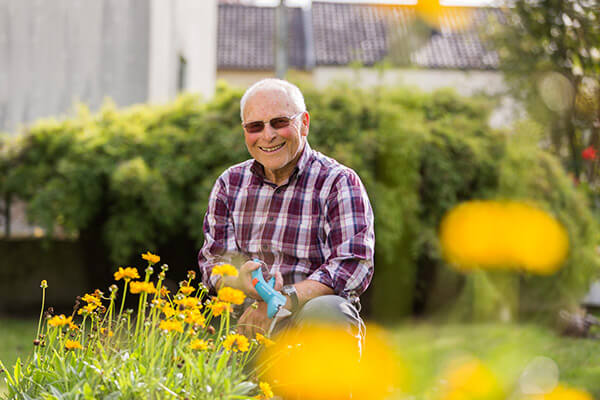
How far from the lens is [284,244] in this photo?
7.55 ft

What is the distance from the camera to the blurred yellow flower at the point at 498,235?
544cm

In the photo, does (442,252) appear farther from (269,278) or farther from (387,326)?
(269,278)

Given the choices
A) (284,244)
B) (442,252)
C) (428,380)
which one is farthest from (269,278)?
(442,252)

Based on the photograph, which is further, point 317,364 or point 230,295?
point 317,364

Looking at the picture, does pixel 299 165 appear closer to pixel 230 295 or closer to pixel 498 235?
pixel 230 295

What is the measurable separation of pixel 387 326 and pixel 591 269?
1.90 m

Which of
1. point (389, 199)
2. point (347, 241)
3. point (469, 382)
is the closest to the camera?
point (347, 241)

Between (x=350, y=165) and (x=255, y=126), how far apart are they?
101 inches

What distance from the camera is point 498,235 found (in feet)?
18.0

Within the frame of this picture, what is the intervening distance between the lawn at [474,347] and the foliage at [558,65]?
1.14m

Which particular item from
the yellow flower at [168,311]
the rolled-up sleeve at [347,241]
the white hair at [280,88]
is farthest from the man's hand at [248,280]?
the white hair at [280,88]

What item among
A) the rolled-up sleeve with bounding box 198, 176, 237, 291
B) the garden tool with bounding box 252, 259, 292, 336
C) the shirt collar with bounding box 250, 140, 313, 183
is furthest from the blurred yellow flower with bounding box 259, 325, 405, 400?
the shirt collar with bounding box 250, 140, 313, 183

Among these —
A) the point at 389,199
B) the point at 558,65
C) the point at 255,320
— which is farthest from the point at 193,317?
the point at 558,65

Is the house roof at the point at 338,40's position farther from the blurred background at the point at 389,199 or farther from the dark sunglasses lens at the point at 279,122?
the dark sunglasses lens at the point at 279,122
